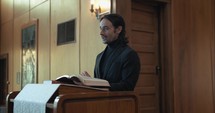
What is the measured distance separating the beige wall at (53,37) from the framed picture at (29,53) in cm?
17

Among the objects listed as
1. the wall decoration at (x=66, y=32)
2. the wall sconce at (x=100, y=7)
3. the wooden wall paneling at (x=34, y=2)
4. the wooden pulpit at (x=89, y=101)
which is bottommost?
the wooden pulpit at (x=89, y=101)

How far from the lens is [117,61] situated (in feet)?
6.46

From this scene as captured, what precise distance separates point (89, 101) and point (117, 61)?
0.53m

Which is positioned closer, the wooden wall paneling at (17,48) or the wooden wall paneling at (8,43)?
the wooden wall paneling at (17,48)

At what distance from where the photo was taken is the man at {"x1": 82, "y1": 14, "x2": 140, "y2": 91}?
6.12 feet

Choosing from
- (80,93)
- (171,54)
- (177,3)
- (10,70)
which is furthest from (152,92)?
(10,70)

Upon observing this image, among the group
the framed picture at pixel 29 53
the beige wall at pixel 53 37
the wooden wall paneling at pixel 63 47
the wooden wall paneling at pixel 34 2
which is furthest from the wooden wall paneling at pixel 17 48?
the wooden wall paneling at pixel 63 47

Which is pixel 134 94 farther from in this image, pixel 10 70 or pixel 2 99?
pixel 2 99

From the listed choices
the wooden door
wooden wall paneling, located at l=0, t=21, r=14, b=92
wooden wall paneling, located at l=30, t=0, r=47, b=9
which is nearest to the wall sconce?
the wooden door

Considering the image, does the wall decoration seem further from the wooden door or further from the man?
the man

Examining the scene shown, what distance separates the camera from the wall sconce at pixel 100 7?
381cm

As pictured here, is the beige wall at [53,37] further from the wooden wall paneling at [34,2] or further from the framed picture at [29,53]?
the framed picture at [29,53]

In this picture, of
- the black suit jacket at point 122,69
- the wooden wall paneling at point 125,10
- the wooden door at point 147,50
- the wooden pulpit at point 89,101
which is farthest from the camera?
the wooden door at point 147,50

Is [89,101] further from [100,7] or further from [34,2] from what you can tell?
[34,2]
